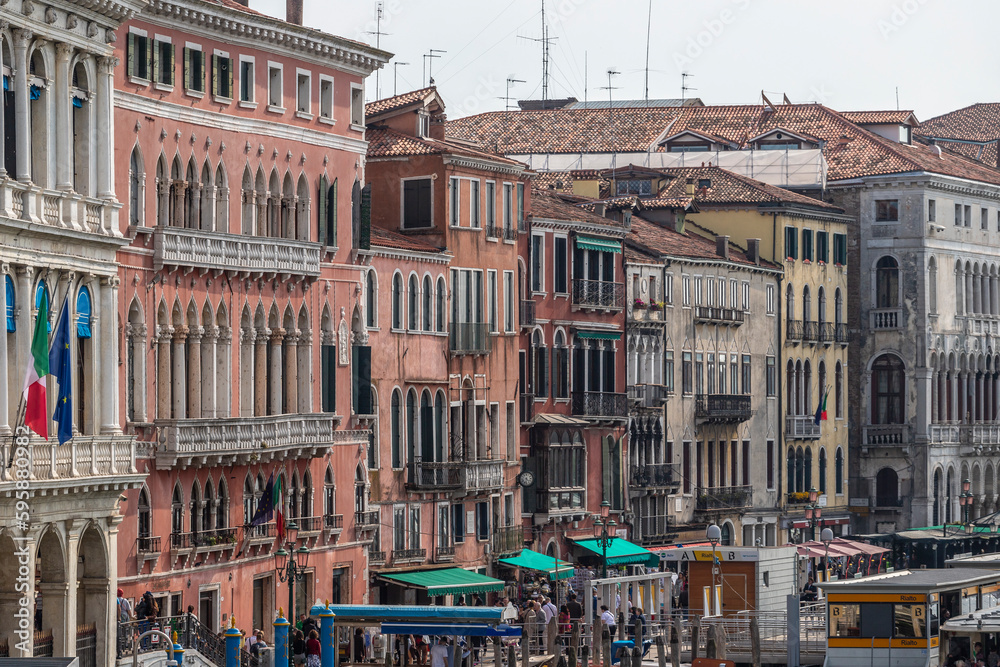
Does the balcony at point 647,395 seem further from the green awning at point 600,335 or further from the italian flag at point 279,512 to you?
the italian flag at point 279,512

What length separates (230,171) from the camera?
2132 inches

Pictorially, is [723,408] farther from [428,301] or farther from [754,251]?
[428,301]

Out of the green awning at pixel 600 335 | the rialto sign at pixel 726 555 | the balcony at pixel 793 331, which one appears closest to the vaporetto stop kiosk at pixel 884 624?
the rialto sign at pixel 726 555

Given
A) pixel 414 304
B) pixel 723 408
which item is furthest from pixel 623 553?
pixel 414 304

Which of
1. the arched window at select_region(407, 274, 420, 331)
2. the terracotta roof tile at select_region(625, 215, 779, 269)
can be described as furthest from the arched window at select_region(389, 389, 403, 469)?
the terracotta roof tile at select_region(625, 215, 779, 269)

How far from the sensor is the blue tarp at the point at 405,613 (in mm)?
50469

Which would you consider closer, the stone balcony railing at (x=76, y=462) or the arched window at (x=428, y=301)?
the stone balcony railing at (x=76, y=462)

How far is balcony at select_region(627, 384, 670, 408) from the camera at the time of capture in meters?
76.8

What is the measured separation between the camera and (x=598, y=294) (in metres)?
74.5

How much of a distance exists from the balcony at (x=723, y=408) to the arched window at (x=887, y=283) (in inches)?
500

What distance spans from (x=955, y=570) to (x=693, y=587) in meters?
7.17

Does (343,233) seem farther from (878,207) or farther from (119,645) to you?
(878,207)

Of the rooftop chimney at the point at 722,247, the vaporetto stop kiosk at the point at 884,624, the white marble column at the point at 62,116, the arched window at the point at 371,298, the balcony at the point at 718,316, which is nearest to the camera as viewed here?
the white marble column at the point at 62,116

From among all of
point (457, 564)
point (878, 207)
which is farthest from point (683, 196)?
point (457, 564)
